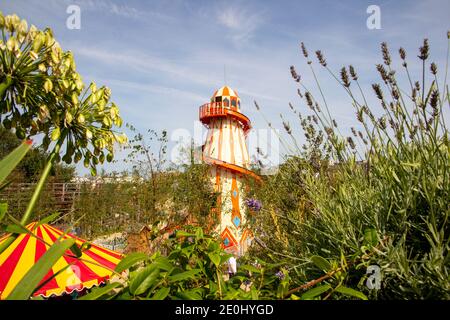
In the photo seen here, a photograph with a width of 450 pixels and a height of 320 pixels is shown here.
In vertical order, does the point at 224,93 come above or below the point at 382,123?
above

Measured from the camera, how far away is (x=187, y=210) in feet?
37.0

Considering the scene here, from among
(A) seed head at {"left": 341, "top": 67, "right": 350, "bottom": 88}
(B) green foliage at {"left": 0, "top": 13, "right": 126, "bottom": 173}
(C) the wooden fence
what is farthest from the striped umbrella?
(C) the wooden fence

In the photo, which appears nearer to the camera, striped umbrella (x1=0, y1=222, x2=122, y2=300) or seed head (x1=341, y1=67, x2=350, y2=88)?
seed head (x1=341, y1=67, x2=350, y2=88)

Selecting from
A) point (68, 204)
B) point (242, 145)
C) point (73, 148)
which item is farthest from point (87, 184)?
point (73, 148)

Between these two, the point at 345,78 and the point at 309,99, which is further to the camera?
the point at 309,99

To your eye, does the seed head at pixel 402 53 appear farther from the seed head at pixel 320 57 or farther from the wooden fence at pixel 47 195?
the wooden fence at pixel 47 195

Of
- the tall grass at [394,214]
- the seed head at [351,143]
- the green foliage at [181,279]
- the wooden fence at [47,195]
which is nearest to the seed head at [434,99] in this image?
the tall grass at [394,214]

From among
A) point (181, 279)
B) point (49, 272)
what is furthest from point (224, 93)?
point (181, 279)

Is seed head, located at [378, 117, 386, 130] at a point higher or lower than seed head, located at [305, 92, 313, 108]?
lower

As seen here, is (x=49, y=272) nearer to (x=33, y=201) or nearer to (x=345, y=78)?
(x=33, y=201)

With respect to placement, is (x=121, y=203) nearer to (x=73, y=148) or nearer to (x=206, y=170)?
(x=206, y=170)

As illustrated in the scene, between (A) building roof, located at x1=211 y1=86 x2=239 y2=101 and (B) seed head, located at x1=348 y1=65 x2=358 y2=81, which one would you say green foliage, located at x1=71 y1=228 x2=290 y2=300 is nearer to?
(B) seed head, located at x1=348 y1=65 x2=358 y2=81

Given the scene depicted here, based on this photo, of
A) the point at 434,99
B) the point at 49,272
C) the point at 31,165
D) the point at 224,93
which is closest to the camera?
the point at 434,99
